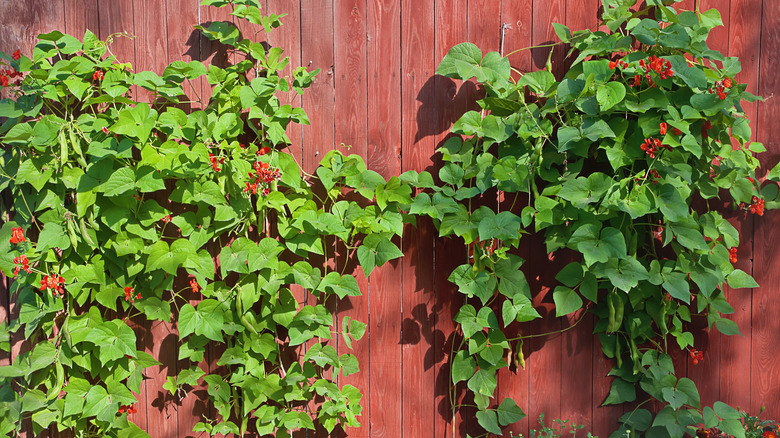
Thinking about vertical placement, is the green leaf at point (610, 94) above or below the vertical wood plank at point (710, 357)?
above

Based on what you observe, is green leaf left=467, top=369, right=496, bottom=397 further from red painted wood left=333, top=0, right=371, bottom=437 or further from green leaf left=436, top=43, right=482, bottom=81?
green leaf left=436, top=43, right=482, bottom=81

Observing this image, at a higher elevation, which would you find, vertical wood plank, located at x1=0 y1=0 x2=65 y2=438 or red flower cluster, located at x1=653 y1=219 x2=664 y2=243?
vertical wood plank, located at x1=0 y1=0 x2=65 y2=438

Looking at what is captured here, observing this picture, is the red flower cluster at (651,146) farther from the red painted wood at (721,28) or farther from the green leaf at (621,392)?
the green leaf at (621,392)

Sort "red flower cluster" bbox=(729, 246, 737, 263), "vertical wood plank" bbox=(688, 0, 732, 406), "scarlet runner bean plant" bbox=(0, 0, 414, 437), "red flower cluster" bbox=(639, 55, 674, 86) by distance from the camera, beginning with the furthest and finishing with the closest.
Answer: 1. "vertical wood plank" bbox=(688, 0, 732, 406)
2. "red flower cluster" bbox=(729, 246, 737, 263)
3. "scarlet runner bean plant" bbox=(0, 0, 414, 437)
4. "red flower cluster" bbox=(639, 55, 674, 86)

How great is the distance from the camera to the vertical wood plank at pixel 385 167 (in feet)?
6.80

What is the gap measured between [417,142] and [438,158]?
0.10m

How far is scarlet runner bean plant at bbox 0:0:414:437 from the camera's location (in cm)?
189

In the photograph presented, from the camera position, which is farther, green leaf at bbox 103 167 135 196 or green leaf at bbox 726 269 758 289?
green leaf at bbox 726 269 758 289

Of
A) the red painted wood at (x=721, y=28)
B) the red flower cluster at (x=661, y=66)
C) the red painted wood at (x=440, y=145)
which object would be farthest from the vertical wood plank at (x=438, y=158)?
the red painted wood at (x=721, y=28)

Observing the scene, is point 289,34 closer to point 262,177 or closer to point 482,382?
point 262,177

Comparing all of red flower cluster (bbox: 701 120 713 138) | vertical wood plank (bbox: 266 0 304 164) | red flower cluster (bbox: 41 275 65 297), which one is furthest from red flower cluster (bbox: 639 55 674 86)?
red flower cluster (bbox: 41 275 65 297)

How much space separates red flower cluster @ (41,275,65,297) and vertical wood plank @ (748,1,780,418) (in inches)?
103

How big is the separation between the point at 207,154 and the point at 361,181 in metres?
0.55

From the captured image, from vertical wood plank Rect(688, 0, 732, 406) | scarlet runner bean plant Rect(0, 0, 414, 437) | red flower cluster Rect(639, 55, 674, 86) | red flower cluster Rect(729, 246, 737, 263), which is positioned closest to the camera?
red flower cluster Rect(639, 55, 674, 86)
